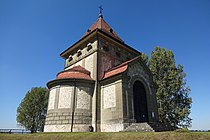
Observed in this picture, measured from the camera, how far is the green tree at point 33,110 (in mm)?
31594

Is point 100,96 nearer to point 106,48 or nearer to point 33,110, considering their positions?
point 106,48

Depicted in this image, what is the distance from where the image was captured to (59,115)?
51.8ft

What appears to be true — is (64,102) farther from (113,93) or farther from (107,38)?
(107,38)

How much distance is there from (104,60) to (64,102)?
7.36 metres

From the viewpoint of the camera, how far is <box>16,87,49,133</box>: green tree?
3159 centimetres

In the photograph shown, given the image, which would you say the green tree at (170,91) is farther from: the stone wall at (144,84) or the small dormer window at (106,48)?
the small dormer window at (106,48)

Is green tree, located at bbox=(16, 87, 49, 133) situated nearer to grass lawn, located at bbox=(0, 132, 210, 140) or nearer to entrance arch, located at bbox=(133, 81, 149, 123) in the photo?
grass lawn, located at bbox=(0, 132, 210, 140)

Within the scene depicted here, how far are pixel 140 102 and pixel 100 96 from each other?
181 inches

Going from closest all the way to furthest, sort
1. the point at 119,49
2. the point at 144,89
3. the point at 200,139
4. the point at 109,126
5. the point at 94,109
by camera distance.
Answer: the point at 200,139 → the point at 109,126 → the point at 94,109 → the point at 144,89 → the point at 119,49

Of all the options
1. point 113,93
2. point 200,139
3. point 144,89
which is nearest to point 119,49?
point 144,89

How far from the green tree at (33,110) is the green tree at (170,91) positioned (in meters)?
24.6

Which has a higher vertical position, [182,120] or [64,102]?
[64,102]

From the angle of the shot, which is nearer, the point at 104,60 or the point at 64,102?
the point at 64,102

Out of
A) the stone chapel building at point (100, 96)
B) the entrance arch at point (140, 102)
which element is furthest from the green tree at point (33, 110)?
the entrance arch at point (140, 102)
